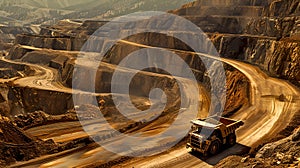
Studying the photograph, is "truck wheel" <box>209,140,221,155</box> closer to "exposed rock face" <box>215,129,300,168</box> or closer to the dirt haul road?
the dirt haul road

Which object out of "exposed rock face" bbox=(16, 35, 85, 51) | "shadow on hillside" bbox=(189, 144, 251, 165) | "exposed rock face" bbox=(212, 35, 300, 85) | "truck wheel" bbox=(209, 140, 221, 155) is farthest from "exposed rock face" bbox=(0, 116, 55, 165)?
"exposed rock face" bbox=(16, 35, 85, 51)

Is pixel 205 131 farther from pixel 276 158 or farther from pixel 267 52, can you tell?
pixel 267 52

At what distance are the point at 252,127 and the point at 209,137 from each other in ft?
18.3

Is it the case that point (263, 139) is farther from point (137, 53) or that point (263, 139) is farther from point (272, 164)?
point (137, 53)

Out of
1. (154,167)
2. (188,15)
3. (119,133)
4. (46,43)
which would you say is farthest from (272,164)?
(46,43)

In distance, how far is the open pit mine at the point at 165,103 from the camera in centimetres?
1653

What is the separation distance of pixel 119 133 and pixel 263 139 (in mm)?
9921

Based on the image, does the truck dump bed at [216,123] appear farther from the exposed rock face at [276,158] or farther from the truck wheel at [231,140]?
the exposed rock face at [276,158]

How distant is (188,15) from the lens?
292 ft

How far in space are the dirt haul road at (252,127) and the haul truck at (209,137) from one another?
515mm

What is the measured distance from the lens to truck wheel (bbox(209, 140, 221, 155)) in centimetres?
1620

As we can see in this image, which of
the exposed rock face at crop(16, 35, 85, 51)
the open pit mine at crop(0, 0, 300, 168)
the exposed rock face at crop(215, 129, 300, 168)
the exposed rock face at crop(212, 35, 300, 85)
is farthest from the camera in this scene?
the exposed rock face at crop(16, 35, 85, 51)

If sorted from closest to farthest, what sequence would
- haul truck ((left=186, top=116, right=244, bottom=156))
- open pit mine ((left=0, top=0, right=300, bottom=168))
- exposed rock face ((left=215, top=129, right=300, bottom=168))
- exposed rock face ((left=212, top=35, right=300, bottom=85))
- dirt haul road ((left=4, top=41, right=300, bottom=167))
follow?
exposed rock face ((left=215, top=129, right=300, bottom=168)) → haul truck ((left=186, top=116, right=244, bottom=156)) → dirt haul road ((left=4, top=41, right=300, bottom=167)) → open pit mine ((left=0, top=0, right=300, bottom=168)) → exposed rock face ((left=212, top=35, right=300, bottom=85))

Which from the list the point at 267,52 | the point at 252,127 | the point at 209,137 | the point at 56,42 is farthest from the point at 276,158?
the point at 56,42
